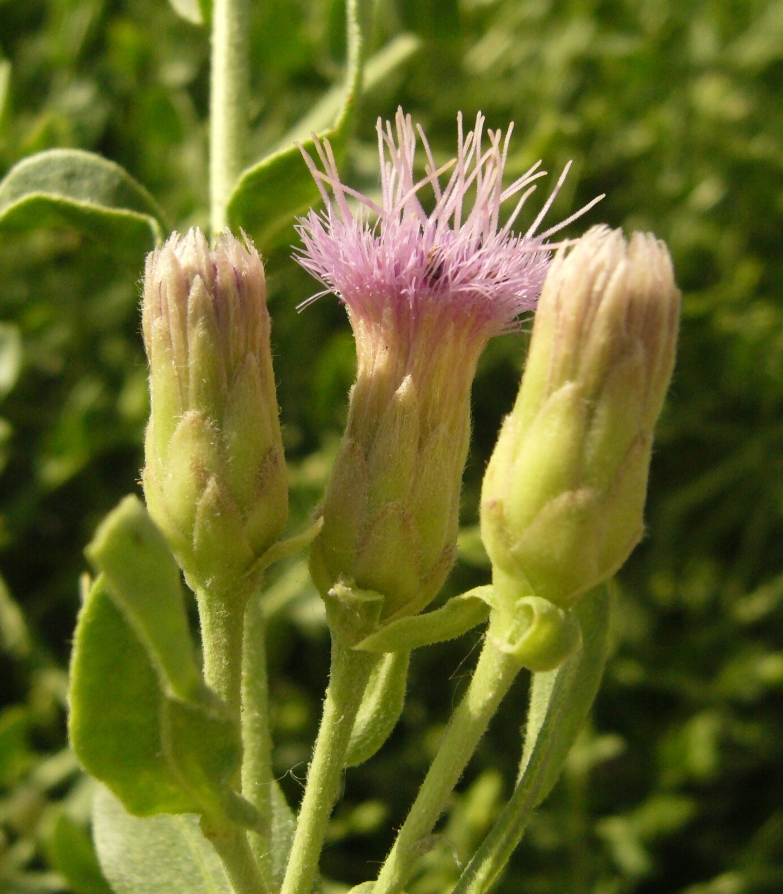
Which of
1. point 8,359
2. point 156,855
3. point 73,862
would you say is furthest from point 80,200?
point 73,862

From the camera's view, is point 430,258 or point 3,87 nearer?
point 430,258

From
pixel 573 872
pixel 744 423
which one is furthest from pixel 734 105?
pixel 573 872

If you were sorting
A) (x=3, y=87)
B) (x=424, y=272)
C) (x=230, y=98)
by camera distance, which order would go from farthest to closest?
(x=3, y=87)
(x=230, y=98)
(x=424, y=272)

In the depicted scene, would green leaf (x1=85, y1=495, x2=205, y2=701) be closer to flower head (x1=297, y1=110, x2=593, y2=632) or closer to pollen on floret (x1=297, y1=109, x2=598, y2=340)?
flower head (x1=297, y1=110, x2=593, y2=632)

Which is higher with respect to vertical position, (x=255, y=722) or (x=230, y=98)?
(x=230, y=98)

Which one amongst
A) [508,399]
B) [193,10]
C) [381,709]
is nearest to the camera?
[381,709]

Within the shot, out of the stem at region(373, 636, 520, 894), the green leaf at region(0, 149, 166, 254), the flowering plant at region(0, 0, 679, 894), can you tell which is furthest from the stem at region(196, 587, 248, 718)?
the green leaf at region(0, 149, 166, 254)

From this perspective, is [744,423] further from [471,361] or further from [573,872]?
[471,361]

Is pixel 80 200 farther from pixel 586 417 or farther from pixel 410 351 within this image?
pixel 586 417
